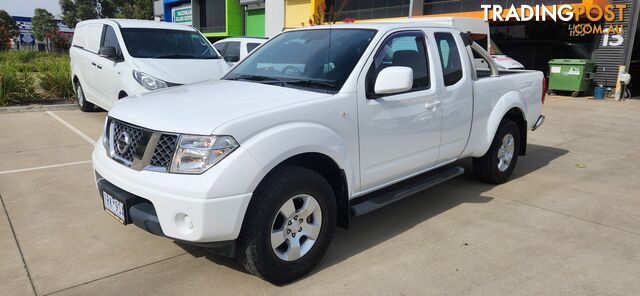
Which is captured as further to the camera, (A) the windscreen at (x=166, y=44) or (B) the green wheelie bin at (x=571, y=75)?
(B) the green wheelie bin at (x=571, y=75)

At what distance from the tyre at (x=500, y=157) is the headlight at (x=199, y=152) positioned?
3.53 m

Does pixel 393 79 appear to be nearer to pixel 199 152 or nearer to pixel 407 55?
pixel 407 55

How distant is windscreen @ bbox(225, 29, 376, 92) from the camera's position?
12.1 feet

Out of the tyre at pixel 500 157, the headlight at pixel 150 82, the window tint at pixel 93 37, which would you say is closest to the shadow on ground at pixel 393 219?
the tyre at pixel 500 157

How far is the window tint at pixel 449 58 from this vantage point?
4500mm

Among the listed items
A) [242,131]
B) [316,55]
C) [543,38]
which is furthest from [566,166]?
[543,38]

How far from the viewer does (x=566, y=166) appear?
668 centimetres

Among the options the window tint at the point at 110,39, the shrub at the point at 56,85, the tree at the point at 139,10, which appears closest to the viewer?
the window tint at the point at 110,39

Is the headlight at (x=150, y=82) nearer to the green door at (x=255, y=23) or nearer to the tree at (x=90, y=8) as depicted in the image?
the green door at (x=255, y=23)

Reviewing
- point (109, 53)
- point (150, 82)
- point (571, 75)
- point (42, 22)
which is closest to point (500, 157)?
point (150, 82)

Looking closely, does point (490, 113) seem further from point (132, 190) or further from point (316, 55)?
point (132, 190)

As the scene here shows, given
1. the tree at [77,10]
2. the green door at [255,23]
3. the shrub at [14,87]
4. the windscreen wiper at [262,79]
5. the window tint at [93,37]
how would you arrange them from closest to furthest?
the windscreen wiper at [262,79] → the window tint at [93,37] → the shrub at [14,87] → the green door at [255,23] → the tree at [77,10]

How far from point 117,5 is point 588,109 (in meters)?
66.9

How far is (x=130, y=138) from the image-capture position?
3.23 m
